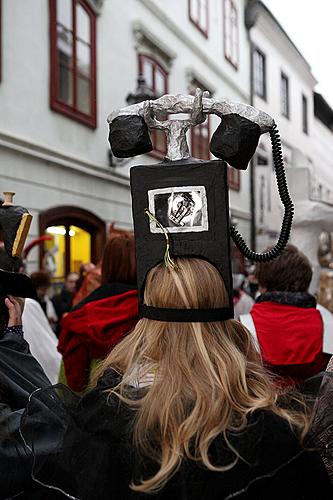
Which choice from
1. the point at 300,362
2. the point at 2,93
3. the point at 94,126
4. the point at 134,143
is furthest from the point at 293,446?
the point at 94,126

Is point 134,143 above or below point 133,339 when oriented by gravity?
above

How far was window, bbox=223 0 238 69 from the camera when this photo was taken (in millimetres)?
15148

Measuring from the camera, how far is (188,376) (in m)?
1.32

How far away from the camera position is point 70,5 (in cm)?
848

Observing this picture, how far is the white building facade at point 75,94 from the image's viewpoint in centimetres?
725

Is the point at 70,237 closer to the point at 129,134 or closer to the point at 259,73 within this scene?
the point at 129,134

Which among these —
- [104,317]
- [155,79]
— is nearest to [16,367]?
[104,317]

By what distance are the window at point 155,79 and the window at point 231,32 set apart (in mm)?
4118

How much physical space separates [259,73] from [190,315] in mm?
17848

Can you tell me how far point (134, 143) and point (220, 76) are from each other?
13733 millimetres

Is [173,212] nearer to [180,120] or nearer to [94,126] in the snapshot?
[180,120]

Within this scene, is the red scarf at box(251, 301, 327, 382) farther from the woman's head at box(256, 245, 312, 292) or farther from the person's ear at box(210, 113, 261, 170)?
the person's ear at box(210, 113, 261, 170)

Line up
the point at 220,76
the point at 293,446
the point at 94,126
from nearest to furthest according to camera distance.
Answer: the point at 293,446
the point at 94,126
the point at 220,76

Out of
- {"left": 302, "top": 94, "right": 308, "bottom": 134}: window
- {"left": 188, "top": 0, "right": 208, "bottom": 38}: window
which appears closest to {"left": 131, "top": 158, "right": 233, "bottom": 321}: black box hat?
{"left": 188, "top": 0, "right": 208, "bottom": 38}: window
